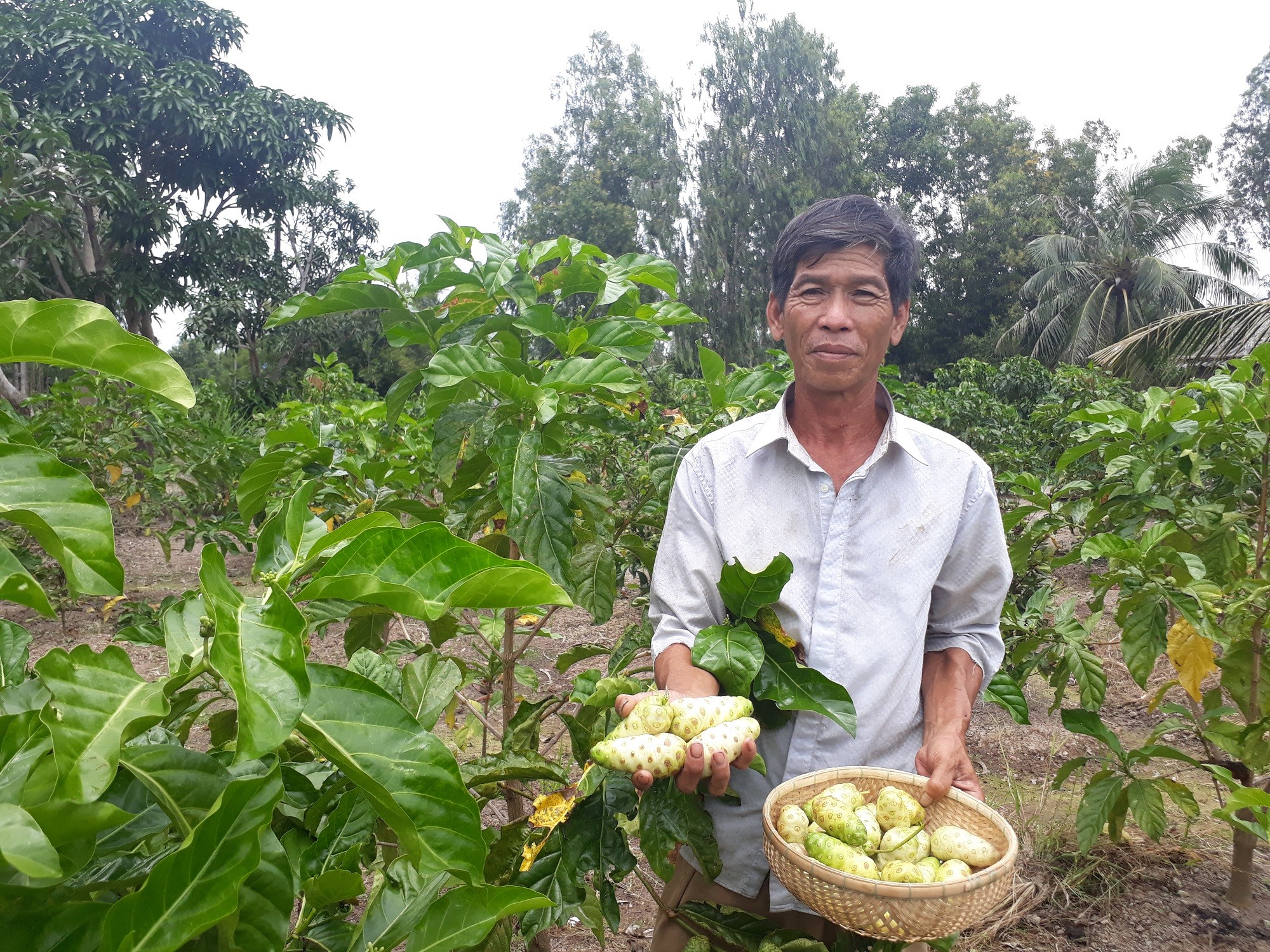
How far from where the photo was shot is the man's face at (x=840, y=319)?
5.63 feet

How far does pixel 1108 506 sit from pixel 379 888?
2190 mm

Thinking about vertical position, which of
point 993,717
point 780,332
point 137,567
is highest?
point 780,332

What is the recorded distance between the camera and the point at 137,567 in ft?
24.3

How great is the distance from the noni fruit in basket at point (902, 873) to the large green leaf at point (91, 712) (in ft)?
3.72

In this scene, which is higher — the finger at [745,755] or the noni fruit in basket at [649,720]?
the noni fruit in basket at [649,720]

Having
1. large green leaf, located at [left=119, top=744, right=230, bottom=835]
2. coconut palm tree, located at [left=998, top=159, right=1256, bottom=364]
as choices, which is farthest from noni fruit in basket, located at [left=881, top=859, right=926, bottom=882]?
coconut palm tree, located at [left=998, top=159, right=1256, bottom=364]

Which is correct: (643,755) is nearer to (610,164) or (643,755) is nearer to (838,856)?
(838,856)

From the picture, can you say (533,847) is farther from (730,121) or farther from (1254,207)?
(1254,207)

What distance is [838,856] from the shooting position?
142 cm

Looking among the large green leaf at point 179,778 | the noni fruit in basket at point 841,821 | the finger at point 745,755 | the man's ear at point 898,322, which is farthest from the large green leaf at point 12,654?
the man's ear at point 898,322

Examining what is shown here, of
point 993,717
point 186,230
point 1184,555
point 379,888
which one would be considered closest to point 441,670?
point 379,888

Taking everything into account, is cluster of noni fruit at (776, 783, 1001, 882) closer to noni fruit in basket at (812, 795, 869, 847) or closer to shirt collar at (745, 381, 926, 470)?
noni fruit in basket at (812, 795, 869, 847)

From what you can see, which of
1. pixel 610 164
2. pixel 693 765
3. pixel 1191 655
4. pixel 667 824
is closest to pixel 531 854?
pixel 667 824

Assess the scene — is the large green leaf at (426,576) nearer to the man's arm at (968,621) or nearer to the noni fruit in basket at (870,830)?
the noni fruit in basket at (870,830)
